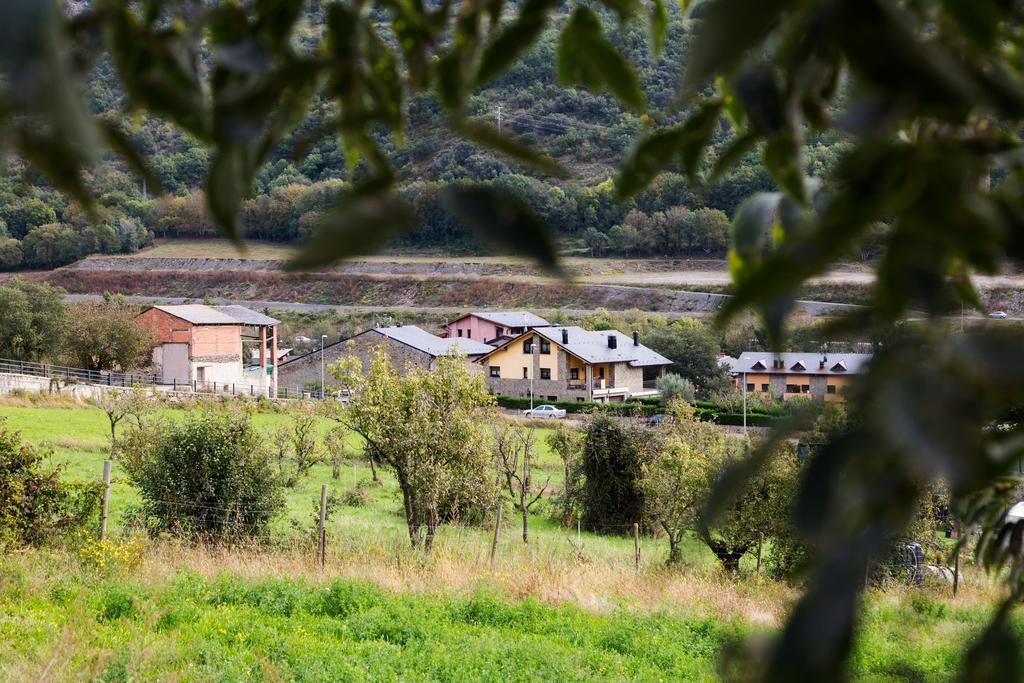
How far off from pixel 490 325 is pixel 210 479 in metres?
41.1

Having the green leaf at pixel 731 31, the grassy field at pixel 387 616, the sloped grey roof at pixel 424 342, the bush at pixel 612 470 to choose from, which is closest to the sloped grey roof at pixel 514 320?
the sloped grey roof at pixel 424 342

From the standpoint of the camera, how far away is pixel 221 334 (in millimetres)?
44469

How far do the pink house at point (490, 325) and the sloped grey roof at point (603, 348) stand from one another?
6.20 m

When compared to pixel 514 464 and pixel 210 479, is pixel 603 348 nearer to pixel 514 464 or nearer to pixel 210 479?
pixel 514 464

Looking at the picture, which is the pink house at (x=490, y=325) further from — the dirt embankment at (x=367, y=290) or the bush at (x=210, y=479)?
the bush at (x=210, y=479)

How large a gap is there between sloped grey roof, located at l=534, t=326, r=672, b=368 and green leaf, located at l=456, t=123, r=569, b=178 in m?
43.3

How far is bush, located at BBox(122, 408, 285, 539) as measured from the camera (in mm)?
13227

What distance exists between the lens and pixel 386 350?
4728cm

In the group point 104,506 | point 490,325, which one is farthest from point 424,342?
point 104,506

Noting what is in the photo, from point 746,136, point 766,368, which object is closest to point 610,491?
point 746,136

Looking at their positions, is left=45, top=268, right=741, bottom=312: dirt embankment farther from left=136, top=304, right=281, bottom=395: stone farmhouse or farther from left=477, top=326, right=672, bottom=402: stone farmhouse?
left=136, top=304, right=281, bottom=395: stone farmhouse

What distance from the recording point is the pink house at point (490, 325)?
5347 centimetres

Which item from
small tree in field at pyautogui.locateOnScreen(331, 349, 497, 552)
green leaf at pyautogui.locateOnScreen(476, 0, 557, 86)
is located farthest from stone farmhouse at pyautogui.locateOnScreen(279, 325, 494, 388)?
green leaf at pyautogui.locateOnScreen(476, 0, 557, 86)

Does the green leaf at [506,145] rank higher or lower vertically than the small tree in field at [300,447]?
higher
